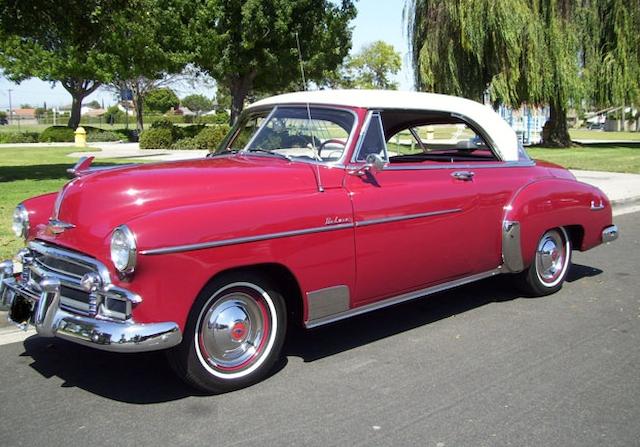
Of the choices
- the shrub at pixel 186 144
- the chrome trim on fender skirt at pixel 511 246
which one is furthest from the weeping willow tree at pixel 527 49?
the chrome trim on fender skirt at pixel 511 246

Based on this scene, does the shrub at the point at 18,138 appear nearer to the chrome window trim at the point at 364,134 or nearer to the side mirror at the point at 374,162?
the chrome window trim at the point at 364,134

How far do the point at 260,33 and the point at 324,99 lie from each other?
24.4 metres

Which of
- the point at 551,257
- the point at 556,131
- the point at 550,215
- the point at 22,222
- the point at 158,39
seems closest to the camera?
the point at 22,222

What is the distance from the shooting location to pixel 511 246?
5.26 metres

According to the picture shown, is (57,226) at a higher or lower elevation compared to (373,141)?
lower

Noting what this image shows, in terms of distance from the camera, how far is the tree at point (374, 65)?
206 feet

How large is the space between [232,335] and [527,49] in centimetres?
1993

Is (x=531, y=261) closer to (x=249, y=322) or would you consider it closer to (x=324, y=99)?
(x=324, y=99)

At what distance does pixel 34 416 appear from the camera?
3506 millimetres

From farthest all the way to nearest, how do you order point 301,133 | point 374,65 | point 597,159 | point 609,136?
point 374,65 → point 609,136 → point 597,159 → point 301,133

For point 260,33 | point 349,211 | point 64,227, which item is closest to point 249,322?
point 349,211

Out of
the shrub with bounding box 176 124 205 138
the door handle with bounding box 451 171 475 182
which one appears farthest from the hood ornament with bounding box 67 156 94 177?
the shrub with bounding box 176 124 205 138

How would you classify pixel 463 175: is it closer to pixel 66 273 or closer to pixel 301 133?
pixel 301 133

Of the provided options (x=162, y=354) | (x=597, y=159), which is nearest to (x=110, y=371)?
(x=162, y=354)
